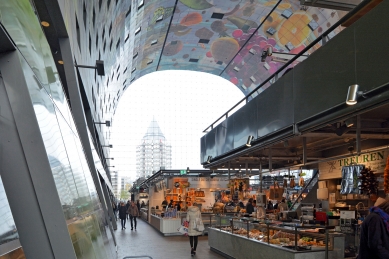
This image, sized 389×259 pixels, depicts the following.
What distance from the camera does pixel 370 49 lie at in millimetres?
5570


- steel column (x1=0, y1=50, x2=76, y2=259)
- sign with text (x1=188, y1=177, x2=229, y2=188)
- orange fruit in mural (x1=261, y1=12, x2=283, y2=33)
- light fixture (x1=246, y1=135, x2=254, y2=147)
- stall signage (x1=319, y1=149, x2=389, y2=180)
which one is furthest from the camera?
sign with text (x1=188, y1=177, x2=229, y2=188)

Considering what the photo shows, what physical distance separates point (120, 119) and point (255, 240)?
39509 millimetres

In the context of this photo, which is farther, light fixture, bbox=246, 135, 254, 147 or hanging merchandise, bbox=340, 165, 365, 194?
hanging merchandise, bbox=340, 165, 365, 194

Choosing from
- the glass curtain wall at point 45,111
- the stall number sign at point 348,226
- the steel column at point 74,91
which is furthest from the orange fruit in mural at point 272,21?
the glass curtain wall at point 45,111

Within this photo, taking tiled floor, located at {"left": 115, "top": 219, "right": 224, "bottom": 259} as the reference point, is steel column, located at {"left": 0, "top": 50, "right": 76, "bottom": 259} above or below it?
above

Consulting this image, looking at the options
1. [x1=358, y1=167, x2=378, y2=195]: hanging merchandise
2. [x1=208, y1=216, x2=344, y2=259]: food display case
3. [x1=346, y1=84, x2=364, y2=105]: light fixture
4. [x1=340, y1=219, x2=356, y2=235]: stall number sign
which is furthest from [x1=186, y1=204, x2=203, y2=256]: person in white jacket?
[x1=346, y1=84, x2=364, y2=105]: light fixture

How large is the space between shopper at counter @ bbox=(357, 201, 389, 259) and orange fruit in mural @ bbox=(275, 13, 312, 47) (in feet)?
68.5

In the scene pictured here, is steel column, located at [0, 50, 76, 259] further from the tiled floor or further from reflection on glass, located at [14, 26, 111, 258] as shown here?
the tiled floor

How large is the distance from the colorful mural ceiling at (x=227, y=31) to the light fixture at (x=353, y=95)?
1370cm

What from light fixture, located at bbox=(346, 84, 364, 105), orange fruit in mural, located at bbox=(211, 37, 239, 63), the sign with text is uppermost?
orange fruit in mural, located at bbox=(211, 37, 239, 63)

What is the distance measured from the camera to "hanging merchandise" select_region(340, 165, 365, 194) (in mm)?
12664

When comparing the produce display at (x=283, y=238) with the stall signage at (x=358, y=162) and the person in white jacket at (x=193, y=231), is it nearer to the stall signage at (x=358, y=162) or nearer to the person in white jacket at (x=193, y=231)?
the person in white jacket at (x=193, y=231)

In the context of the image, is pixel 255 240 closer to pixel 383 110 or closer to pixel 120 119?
pixel 383 110

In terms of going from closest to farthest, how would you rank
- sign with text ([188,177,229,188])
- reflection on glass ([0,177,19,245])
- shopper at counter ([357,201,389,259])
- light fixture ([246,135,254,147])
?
reflection on glass ([0,177,19,245]) < shopper at counter ([357,201,389,259]) < light fixture ([246,135,254,147]) < sign with text ([188,177,229,188])
